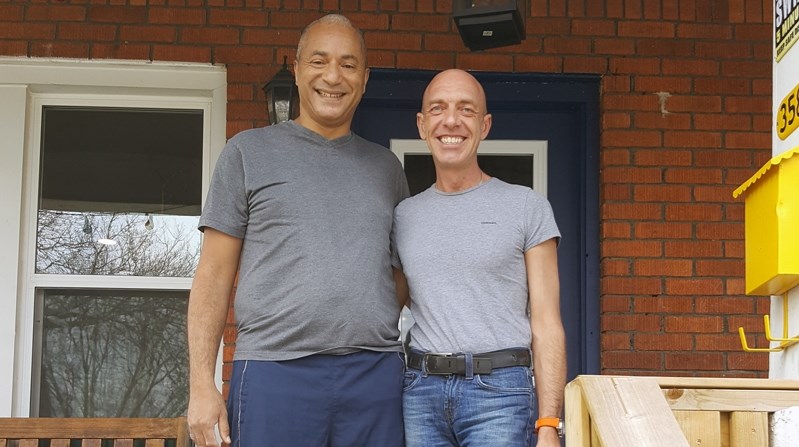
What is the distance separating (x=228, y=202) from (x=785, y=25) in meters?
1.61

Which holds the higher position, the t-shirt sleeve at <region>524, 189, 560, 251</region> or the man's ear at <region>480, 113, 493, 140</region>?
the man's ear at <region>480, 113, 493, 140</region>

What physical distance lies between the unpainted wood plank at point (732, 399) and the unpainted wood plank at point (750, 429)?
0.01 m

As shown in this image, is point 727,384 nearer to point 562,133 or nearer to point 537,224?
point 537,224

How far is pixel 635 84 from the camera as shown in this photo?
5.23m

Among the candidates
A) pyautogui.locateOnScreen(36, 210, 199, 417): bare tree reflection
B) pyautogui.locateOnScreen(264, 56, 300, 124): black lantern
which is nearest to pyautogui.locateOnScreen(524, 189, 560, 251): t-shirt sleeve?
pyautogui.locateOnScreen(264, 56, 300, 124): black lantern

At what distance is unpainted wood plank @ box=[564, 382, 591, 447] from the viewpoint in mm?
2672

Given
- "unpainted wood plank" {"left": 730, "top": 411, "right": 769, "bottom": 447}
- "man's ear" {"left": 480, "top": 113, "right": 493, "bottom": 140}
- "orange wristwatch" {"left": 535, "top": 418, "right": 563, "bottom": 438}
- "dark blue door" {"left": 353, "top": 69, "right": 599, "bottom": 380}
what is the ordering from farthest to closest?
"dark blue door" {"left": 353, "top": 69, "right": 599, "bottom": 380}
"man's ear" {"left": 480, "top": 113, "right": 493, "bottom": 140}
"orange wristwatch" {"left": 535, "top": 418, "right": 563, "bottom": 438}
"unpainted wood plank" {"left": 730, "top": 411, "right": 769, "bottom": 447}

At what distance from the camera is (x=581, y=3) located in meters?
5.30

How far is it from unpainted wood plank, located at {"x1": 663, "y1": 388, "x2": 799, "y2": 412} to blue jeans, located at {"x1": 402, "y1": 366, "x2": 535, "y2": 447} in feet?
1.49

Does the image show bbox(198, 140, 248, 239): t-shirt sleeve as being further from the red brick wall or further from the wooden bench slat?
the red brick wall

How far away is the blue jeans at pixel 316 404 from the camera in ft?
9.93

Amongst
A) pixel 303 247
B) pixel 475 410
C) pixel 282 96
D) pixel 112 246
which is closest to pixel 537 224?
pixel 475 410

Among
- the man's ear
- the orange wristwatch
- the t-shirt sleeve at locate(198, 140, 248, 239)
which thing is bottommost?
the orange wristwatch

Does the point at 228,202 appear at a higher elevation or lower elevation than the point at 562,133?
lower
